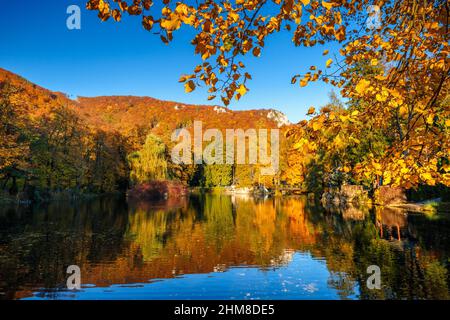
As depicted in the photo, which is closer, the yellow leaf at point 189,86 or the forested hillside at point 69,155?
the yellow leaf at point 189,86

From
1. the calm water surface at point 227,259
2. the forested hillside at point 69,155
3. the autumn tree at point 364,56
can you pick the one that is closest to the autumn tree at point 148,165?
the forested hillside at point 69,155

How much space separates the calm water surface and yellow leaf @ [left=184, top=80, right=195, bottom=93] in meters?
5.99

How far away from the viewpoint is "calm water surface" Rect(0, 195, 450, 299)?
8.20 m

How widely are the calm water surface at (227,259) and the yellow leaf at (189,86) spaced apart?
5.99 metres

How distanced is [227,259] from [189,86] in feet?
30.7

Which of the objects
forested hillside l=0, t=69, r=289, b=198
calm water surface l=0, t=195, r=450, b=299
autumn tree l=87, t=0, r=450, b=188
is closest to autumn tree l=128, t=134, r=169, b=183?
forested hillside l=0, t=69, r=289, b=198

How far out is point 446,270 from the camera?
9.25 meters

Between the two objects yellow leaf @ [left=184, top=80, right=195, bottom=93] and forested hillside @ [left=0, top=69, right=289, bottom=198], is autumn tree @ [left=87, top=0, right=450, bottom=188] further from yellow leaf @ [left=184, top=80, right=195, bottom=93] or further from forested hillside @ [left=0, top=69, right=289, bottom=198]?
forested hillside @ [left=0, top=69, right=289, bottom=198]

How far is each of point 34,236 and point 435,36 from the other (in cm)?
1661

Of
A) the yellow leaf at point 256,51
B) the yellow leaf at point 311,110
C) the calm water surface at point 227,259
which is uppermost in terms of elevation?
A: the yellow leaf at point 256,51

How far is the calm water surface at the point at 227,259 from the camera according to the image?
8.20 m

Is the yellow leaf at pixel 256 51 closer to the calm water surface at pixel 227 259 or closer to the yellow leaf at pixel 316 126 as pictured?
the yellow leaf at pixel 316 126

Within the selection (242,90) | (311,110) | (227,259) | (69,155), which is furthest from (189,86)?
(69,155)

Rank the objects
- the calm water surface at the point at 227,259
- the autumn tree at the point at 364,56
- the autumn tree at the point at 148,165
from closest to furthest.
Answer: the autumn tree at the point at 364,56
the calm water surface at the point at 227,259
the autumn tree at the point at 148,165
